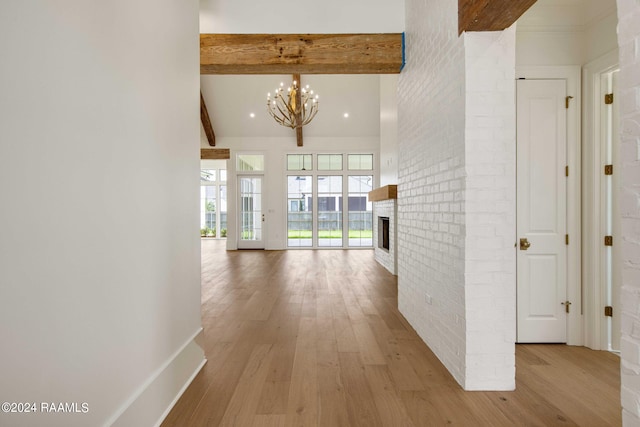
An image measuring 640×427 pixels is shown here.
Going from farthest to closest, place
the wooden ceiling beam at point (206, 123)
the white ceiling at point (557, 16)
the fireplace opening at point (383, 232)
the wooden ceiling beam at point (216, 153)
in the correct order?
the wooden ceiling beam at point (216, 153), the wooden ceiling beam at point (206, 123), the fireplace opening at point (383, 232), the white ceiling at point (557, 16)

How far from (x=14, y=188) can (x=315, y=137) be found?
888cm

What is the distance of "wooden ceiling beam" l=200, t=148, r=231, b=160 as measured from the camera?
371 inches

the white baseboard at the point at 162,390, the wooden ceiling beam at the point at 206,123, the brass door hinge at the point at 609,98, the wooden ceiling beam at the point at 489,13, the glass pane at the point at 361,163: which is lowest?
the white baseboard at the point at 162,390

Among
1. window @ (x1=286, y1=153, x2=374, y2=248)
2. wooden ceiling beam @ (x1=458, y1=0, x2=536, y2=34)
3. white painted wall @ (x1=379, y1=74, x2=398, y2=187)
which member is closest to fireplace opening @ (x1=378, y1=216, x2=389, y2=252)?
white painted wall @ (x1=379, y1=74, x2=398, y2=187)

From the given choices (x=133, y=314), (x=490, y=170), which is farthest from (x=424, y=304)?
(x=133, y=314)

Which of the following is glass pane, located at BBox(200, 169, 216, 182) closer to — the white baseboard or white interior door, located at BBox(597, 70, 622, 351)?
the white baseboard

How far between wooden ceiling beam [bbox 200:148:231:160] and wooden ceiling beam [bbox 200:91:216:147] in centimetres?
17

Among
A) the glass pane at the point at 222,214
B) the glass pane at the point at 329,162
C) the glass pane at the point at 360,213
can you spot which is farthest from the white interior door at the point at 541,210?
the glass pane at the point at 222,214

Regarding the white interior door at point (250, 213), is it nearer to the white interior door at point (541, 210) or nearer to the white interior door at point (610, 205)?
the white interior door at point (541, 210)

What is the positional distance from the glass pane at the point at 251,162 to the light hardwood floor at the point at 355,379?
6.13 metres

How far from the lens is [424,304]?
114 inches

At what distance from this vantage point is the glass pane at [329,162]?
31.6 feet

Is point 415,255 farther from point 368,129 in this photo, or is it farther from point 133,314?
point 368,129

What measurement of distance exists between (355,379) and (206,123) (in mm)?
8152
